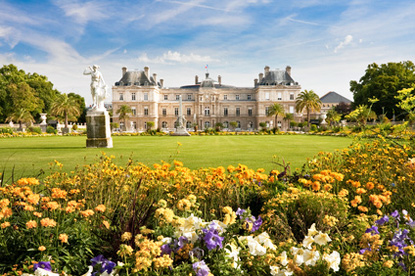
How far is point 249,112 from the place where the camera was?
7819 centimetres

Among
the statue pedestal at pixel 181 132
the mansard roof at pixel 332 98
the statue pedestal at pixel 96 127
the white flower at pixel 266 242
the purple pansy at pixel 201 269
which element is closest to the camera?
the purple pansy at pixel 201 269

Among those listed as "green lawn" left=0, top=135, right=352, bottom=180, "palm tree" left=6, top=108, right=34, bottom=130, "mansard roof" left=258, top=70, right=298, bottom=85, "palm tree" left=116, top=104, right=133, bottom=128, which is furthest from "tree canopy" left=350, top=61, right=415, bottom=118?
"palm tree" left=6, top=108, right=34, bottom=130

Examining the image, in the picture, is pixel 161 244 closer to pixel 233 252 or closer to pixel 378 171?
pixel 233 252

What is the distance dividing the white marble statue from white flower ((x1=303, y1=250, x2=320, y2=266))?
15.5 metres

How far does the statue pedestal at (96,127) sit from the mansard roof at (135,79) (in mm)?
61693

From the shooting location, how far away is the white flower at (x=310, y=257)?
2.08 m

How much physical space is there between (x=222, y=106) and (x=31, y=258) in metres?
76.7

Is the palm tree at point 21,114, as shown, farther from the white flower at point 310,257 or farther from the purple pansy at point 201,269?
the white flower at point 310,257

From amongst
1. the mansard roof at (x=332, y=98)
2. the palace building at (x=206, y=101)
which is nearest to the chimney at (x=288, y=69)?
the palace building at (x=206, y=101)

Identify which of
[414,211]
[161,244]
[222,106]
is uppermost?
[222,106]

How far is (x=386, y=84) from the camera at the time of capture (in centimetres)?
4525

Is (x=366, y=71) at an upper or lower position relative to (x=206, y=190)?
upper

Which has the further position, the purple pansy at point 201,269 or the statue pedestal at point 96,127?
the statue pedestal at point 96,127

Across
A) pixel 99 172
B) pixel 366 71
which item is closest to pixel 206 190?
pixel 99 172
